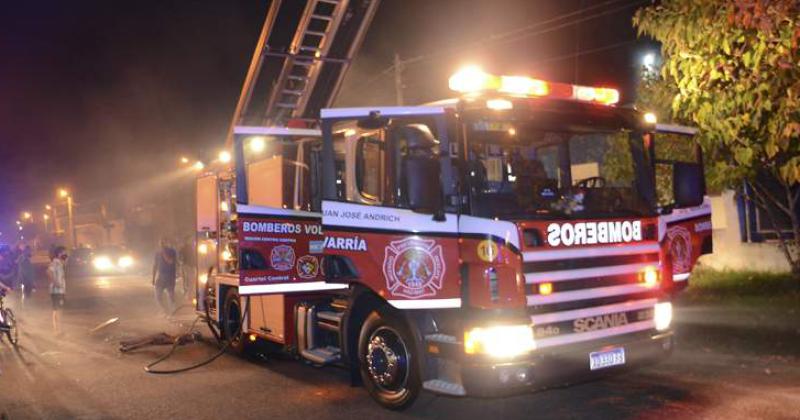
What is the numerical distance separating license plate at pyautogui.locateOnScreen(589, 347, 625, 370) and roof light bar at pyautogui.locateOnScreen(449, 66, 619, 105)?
90.2 inches

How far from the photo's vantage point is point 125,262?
111ft

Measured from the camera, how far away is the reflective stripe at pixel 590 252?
5.81 meters

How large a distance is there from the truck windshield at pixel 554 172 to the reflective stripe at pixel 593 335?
0.99 metres

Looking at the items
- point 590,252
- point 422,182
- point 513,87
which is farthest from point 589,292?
point 513,87

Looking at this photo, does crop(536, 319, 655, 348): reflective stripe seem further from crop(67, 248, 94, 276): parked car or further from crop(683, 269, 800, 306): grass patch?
crop(67, 248, 94, 276): parked car

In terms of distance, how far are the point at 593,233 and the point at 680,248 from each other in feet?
5.06

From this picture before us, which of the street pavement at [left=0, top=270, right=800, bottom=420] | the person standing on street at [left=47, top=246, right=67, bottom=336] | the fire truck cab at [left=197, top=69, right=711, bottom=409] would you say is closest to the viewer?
the fire truck cab at [left=197, top=69, right=711, bottom=409]

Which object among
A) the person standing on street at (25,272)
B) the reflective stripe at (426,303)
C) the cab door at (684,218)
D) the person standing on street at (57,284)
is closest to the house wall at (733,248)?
the cab door at (684,218)

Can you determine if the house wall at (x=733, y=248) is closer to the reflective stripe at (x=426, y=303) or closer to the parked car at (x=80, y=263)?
the reflective stripe at (x=426, y=303)

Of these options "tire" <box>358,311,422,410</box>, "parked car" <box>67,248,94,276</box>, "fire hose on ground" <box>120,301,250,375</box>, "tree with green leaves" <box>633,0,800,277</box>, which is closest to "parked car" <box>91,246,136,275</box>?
"parked car" <box>67,248,94,276</box>

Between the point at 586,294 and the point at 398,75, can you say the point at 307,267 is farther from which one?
the point at 398,75

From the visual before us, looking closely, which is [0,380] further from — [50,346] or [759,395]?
[759,395]

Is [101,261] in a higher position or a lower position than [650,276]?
higher

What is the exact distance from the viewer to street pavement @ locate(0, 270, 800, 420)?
6.73 m
